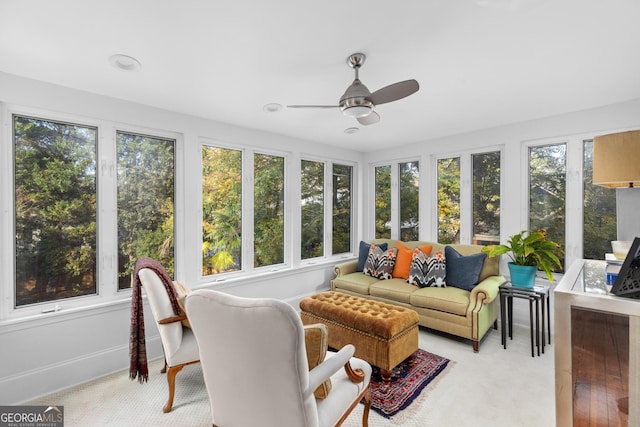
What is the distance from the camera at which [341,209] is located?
5125mm

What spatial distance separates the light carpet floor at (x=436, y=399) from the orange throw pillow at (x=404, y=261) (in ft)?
4.15

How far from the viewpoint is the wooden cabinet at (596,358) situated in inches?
39.6

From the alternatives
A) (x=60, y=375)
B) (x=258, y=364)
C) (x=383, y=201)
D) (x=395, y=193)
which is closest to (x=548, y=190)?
(x=395, y=193)

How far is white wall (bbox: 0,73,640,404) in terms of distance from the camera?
2303 millimetres

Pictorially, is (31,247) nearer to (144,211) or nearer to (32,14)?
(144,211)

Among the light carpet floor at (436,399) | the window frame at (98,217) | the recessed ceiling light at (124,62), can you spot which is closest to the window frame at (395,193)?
the light carpet floor at (436,399)

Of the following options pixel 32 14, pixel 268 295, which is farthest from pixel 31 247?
pixel 268 295

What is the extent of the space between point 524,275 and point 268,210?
3.10 m

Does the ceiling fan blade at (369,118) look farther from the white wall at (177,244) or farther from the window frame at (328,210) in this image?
the window frame at (328,210)

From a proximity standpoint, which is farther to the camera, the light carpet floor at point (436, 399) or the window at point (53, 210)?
the window at point (53, 210)

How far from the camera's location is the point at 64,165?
260 centimetres

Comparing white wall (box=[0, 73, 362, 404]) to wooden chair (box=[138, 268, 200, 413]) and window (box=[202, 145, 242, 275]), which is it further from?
wooden chair (box=[138, 268, 200, 413])

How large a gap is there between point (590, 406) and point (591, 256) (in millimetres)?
2878

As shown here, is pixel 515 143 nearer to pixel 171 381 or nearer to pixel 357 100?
pixel 357 100
